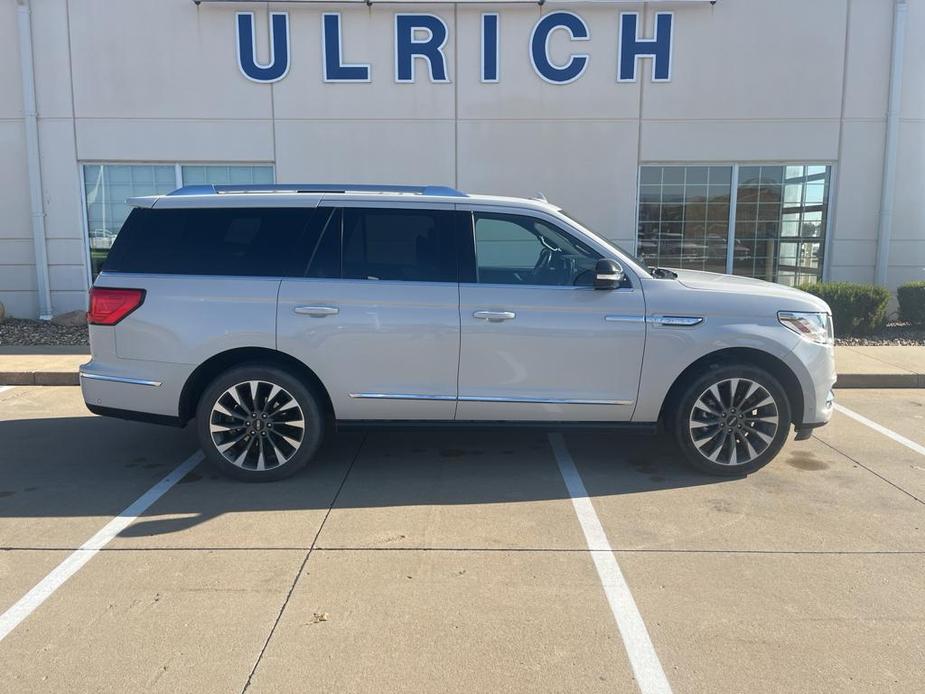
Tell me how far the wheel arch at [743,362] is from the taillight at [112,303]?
3.80 metres

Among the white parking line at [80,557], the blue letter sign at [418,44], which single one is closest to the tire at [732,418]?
the white parking line at [80,557]

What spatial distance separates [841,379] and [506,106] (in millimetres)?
6134

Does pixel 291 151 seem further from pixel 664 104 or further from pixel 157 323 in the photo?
pixel 157 323

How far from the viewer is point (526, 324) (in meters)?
4.83

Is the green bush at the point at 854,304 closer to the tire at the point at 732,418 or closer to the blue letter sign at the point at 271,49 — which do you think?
the tire at the point at 732,418

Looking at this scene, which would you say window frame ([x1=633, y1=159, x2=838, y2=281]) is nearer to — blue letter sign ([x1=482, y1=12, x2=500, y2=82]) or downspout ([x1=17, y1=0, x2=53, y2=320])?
blue letter sign ([x1=482, y1=12, x2=500, y2=82])

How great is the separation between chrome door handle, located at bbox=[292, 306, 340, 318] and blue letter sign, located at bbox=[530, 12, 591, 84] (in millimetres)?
7354

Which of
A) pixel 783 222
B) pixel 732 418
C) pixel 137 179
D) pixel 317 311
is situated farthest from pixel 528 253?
pixel 137 179

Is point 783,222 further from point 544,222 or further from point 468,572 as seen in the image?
point 468,572

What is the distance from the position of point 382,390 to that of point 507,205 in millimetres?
1603

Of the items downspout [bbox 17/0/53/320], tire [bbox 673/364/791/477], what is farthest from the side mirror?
downspout [bbox 17/0/53/320]

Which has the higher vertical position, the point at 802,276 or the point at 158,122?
the point at 158,122

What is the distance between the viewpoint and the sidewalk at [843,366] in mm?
8102

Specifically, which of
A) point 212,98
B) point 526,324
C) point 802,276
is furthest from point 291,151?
point 802,276
